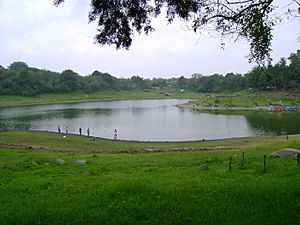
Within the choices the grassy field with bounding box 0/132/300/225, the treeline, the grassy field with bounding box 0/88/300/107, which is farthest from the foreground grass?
the grassy field with bounding box 0/132/300/225

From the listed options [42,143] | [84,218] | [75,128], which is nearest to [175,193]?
[84,218]

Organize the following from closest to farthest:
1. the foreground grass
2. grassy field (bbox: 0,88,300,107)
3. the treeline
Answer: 1. grassy field (bbox: 0,88,300,107)
2. the treeline
3. the foreground grass

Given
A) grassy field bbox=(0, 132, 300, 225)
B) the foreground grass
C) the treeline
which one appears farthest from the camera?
the foreground grass

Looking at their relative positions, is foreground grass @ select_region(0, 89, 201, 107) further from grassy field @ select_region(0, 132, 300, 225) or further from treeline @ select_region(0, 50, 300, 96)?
grassy field @ select_region(0, 132, 300, 225)

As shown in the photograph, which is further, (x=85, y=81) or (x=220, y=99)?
(x=85, y=81)

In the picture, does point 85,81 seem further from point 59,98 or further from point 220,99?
point 220,99

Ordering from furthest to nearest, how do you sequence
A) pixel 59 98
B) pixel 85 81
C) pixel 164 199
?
pixel 85 81, pixel 59 98, pixel 164 199

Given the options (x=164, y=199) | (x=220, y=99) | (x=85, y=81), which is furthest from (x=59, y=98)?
(x=164, y=199)

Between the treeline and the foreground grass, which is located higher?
the treeline

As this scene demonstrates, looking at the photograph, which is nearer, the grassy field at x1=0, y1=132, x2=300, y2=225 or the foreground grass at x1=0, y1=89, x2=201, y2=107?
the grassy field at x1=0, y1=132, x2=300, y2=225

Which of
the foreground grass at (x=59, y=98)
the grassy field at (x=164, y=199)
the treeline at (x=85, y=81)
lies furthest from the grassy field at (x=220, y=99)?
the grassy field at (x=164, y=199)

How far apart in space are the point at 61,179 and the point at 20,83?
493 feet

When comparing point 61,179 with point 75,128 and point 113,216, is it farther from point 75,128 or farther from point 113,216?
point 75,128

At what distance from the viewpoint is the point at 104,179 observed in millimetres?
13766
